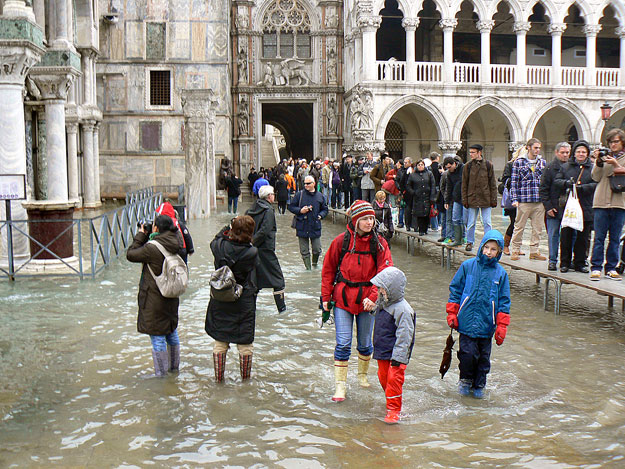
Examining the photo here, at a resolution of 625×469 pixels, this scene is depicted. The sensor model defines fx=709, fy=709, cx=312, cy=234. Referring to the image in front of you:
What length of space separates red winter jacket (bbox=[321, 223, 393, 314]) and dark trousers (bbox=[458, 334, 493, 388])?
0.92 metres

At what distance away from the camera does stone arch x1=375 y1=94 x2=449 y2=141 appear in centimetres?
2975

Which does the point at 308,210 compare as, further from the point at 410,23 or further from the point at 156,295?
the point at 410,23

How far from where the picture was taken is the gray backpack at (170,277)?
6230 millimetres

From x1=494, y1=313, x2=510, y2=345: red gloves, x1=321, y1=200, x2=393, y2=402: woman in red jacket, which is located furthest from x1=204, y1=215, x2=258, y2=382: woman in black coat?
x1=494, y1=313, x2=510, y2=345: red gloves

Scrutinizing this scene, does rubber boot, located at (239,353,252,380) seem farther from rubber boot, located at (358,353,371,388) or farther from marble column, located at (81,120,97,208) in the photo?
marble column, located at (81,120,97,208)

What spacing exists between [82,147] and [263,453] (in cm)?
2265

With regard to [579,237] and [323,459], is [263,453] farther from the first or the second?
[579,237]

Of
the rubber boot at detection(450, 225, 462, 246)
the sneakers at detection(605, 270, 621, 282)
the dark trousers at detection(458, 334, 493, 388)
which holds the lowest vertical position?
the dark trousers at detection(458, 334, 493, 388)

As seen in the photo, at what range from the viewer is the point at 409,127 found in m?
34.9

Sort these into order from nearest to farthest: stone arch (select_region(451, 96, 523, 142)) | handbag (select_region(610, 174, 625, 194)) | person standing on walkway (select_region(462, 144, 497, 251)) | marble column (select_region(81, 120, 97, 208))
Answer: handbag (select_region(610, 174, 625, 194))
person standing on walkway (select_region(462, 144, 497, 251))
marble column (select_region(81, 120, 97, 208))
stone arch (select_region(451, 96, 523, 142))

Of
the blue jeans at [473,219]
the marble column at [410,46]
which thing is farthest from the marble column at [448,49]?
the blue jeans at [473,219]

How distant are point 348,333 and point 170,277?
1.64 meters

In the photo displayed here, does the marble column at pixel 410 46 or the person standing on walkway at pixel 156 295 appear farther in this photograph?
the marble column at pixel 410 46

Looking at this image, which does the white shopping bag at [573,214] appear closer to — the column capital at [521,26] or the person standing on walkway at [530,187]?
the person standing on walkway at [530,187]
